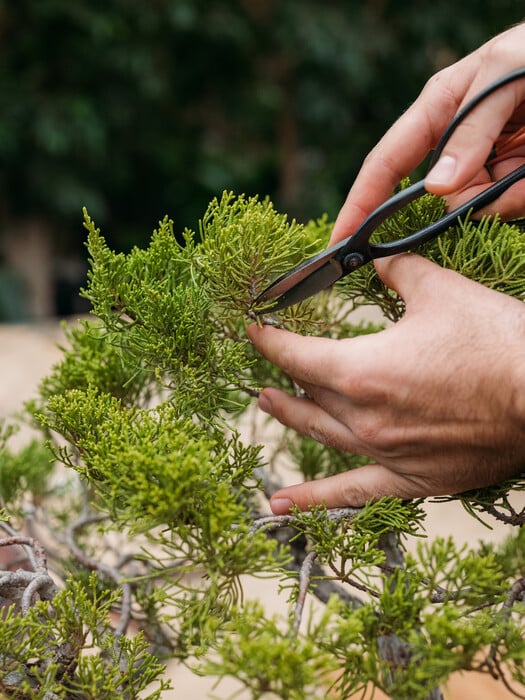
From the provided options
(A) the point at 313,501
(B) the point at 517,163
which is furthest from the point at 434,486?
(B) the point at 517,163

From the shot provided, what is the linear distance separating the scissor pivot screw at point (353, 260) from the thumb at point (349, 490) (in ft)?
0.53

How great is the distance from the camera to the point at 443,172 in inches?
19.4

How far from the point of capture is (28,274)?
3.58 m

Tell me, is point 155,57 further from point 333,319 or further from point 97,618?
point 97,618

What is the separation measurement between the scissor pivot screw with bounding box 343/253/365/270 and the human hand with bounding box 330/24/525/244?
0.29 ft

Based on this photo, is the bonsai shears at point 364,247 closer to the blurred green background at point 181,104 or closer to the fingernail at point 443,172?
the fingernail at point 443,172

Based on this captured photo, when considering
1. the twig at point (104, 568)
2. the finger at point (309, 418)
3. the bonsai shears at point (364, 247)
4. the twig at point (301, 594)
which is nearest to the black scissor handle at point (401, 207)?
the bonsai shears at point (364, 247)

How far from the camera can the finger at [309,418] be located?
0.53 metres

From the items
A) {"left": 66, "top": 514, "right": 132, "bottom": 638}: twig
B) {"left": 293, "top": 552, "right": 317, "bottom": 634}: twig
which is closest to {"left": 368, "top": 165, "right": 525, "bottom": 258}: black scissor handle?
{"left": 293, "top": 552, "right": 317, "bottom": 634}: twig

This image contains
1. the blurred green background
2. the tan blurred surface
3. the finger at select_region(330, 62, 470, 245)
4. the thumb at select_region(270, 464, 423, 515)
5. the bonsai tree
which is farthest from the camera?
the blurred green background

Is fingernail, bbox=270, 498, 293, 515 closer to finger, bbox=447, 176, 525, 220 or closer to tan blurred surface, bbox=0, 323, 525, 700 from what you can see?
tan blurred surface, bbox=0, 323, 525, 700

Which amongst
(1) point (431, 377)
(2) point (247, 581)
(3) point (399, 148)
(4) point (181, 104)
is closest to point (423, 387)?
(1) point (431, 377)

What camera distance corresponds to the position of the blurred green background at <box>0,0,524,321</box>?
313cm

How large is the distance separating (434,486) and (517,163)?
1.10ft
